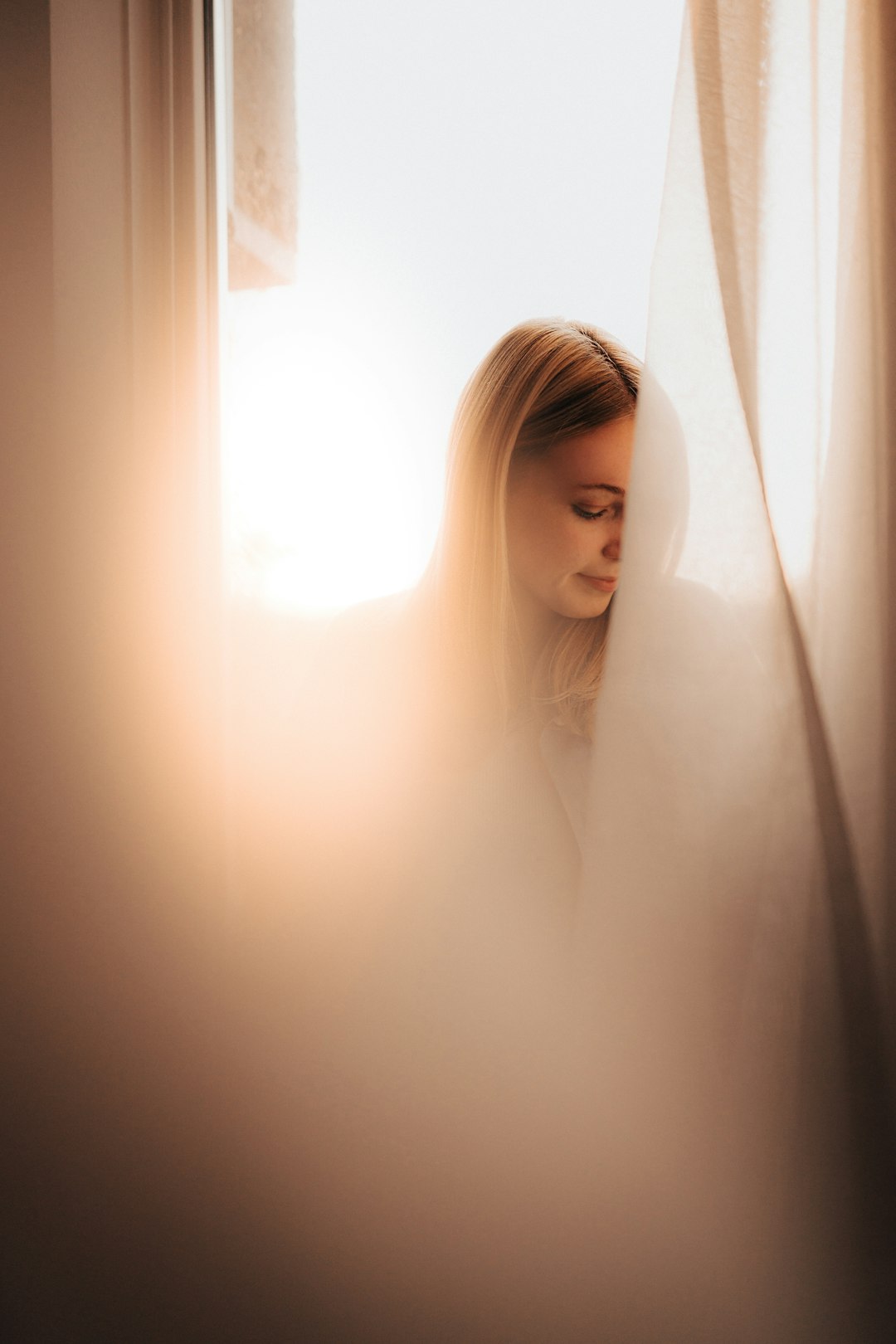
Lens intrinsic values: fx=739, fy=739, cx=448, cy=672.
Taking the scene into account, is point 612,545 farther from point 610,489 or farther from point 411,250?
point 411,250

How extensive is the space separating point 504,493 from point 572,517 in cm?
8

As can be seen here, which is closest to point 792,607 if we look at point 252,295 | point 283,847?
point 283,847

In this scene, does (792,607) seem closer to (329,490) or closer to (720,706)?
(720,706)

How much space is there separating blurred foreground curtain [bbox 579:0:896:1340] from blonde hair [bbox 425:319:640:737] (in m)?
Answer: 0.28

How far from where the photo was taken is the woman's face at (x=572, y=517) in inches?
29.4

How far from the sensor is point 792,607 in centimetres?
47

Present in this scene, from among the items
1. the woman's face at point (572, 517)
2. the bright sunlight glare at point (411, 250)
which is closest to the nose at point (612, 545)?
the woman's face at point (572, 517)

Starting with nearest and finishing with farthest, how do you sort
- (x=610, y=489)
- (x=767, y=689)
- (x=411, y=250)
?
(x=767, y=689) → (x=610, y=489) → (x=411, y=250)

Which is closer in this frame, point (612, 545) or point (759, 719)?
point (759, 719)

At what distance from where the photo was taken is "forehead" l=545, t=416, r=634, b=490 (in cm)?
74

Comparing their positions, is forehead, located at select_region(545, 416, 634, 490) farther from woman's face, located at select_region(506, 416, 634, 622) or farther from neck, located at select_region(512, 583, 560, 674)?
neck, located at select_region(512, 583, 560, 674)

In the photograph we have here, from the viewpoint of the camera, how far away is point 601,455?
29.3 inches

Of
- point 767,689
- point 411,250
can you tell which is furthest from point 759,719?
point 411,250

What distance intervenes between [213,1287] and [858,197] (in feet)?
3.59
